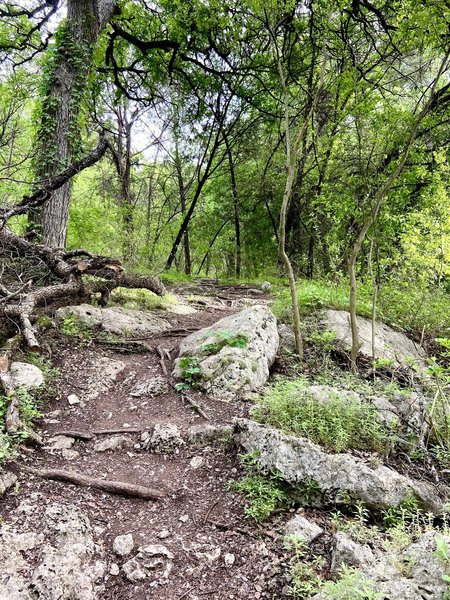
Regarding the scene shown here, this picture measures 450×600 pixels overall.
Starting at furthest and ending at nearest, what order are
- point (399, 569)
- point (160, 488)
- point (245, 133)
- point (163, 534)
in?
point (245, 133), point (160, 488), point (163, 534), point (399, 569)

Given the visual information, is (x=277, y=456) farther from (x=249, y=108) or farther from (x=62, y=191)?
(x=249, y=108)

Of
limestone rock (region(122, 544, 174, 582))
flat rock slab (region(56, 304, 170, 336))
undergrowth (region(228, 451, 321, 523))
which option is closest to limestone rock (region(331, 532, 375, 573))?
undergrowth (region(228, 451, 321, 523))

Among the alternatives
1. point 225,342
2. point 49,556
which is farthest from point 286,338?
point 49,556

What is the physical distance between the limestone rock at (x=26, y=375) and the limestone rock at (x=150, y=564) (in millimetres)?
2407

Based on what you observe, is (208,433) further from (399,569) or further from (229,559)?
(399,569)

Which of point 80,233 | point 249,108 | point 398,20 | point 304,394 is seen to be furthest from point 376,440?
point 249,108

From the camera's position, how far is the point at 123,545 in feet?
8.31

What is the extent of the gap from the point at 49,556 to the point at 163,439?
155 cm

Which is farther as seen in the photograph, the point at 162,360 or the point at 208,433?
the point at 162,360

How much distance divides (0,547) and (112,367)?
9.80 ft

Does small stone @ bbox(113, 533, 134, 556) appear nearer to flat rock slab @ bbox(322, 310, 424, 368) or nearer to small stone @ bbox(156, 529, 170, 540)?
small stone @ bbox(156, 529, 170, 540)

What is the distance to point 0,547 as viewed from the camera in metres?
2.27

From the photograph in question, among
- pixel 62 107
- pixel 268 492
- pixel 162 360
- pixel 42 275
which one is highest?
pixel 62 107

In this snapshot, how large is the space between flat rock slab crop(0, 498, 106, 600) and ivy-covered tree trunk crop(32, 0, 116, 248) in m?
5.32
